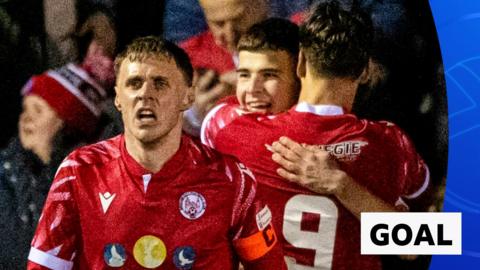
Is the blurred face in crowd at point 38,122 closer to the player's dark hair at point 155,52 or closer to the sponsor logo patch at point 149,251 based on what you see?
the player's dark hair at point 155,52

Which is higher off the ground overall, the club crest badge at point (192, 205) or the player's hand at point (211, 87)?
the player's hand at point (211, 87)

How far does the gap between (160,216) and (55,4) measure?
756 mm

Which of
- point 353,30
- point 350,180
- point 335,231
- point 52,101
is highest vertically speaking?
point 353,30

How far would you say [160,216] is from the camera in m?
2.40

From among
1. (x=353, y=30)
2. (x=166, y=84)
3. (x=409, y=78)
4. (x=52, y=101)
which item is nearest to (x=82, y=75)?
(x=52, y=101)

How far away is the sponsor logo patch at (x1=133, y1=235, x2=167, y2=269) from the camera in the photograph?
2.36 meters

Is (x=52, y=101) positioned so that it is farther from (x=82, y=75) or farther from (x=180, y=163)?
(x=180, y=163)

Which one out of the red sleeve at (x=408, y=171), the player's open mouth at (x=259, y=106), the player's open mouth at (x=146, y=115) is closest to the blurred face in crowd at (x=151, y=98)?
the player's open mouth at (x=146, y=115)

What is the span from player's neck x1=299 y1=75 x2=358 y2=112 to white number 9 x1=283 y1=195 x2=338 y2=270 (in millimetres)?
297

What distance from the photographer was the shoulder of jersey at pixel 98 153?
8.04 ft

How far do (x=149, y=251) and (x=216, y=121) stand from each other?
456 mm

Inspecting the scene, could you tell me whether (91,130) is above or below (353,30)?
below

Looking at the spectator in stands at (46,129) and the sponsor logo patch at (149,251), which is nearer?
the sponsor logo patch at (149,251)

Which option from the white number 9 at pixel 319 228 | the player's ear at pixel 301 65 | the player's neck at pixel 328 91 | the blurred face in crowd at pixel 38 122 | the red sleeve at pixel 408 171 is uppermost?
the player's ear at pixel 301 65
